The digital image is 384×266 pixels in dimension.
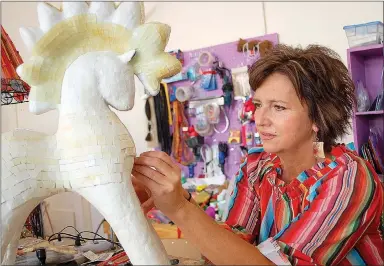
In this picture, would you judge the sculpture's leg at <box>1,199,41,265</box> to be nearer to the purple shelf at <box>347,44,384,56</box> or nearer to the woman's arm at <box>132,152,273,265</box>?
the woman's arm at <box>132,152,273,265</box>

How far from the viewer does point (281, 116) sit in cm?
97

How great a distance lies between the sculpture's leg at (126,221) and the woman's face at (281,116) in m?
0.51

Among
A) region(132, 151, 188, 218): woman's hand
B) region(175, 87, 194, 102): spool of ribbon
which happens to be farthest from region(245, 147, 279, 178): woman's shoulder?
region(175, 87, 194, 102): spool of ribbon

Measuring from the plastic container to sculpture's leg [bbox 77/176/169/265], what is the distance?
1.87 m

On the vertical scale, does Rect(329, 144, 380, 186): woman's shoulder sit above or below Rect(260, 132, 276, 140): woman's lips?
below

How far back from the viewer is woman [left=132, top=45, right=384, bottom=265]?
2.31 feet

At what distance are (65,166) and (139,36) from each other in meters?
0.22

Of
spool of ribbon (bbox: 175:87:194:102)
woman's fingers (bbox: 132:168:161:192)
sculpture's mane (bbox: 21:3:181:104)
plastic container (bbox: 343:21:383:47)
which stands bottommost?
woman's fingers (bbox: 132:168:161:192)

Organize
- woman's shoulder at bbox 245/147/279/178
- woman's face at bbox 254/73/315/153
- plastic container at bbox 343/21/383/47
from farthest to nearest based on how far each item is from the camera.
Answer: plastic container at bbox 343/21/383/47 → woman's shoulder at bbox 245/147/279/178 → woman's face at bbox 254/73/315/153

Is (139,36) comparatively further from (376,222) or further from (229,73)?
(229,73)

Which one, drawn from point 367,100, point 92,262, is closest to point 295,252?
point 92,262

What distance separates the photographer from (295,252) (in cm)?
78

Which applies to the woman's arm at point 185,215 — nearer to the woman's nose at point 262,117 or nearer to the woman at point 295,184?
the woman at point 295,184

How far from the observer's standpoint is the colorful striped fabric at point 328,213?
800 mm
